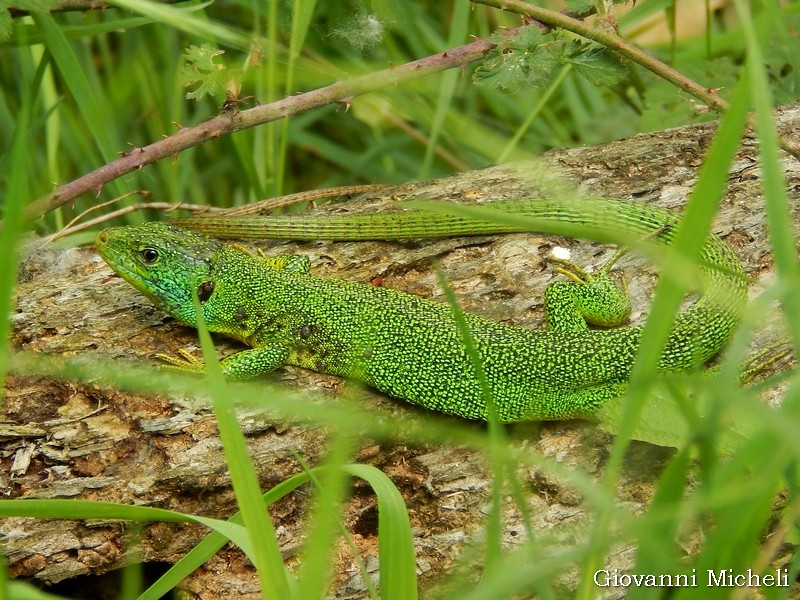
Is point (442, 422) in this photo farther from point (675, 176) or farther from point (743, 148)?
point (743, 148)

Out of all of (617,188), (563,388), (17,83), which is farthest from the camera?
(17,83)

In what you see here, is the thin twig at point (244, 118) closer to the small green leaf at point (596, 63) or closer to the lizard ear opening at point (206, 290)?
the small green leaf at point (596, 63)

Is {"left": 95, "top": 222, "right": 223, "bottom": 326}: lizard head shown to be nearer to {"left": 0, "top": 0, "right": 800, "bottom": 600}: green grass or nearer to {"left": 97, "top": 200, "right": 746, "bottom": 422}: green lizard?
{"left": 97, "top": 200, "right": 746, "bottom": 422}: green lizard

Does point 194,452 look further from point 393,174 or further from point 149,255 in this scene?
point 393,174

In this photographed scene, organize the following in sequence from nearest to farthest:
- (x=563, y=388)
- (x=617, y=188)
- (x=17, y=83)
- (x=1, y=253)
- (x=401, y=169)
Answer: (x=1, y=253)
(x=563, y=388)
(x=617, y=188)
(x=17, y=83)
(x=401, y=169)

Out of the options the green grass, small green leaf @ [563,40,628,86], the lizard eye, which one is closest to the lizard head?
the lizard eye

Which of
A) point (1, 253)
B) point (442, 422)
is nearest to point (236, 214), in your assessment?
point (442, 422)

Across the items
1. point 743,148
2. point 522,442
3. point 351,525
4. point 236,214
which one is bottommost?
point 351,525
